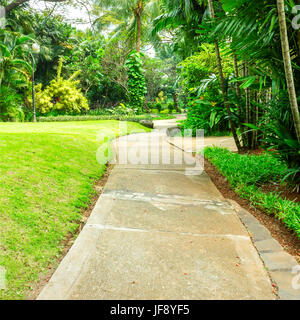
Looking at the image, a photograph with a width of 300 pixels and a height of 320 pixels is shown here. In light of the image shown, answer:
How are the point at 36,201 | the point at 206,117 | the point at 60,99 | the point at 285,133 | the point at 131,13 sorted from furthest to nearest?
the point at 131,13 → the point at 60,99 → the point at 206,117 → the point at 285,133 → the point at 36,201

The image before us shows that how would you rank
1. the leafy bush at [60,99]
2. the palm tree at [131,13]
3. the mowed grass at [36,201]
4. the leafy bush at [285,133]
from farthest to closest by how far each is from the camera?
the leafy bush at [60,99] < the palm tree at [131,13] < the leafy bush at [285,133] < the mowed grass at [36,201]

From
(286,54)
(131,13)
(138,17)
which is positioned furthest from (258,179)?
(131,13)

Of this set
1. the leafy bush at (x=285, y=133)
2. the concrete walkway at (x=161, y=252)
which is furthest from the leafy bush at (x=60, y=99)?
the leafy bush at (x=285, y=133)

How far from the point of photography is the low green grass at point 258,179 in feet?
8.53

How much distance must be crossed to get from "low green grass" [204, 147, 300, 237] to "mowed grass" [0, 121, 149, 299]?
6.88 feet

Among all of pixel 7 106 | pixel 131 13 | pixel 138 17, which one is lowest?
pixel 7 106

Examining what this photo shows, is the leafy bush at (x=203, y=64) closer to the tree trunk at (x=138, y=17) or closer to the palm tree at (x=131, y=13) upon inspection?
the tree trunk at (x=138, y=17)

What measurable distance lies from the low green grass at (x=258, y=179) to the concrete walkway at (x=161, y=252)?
36cm

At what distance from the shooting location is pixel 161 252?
6.84 feet

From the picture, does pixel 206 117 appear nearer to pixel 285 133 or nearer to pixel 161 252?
pixel 285 133

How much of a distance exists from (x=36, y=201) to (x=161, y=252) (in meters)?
1.40

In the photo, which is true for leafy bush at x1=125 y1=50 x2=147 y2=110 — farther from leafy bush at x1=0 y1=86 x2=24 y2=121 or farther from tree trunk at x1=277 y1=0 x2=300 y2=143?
tree trunk at x1=277 y1=0 x2=300 y2=143

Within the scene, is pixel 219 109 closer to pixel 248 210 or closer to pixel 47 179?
pixel 248 210
